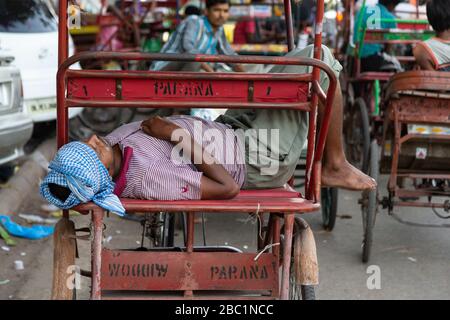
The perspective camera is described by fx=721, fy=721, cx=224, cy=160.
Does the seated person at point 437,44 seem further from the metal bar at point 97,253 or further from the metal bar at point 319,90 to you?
the metal bar at point 97,253

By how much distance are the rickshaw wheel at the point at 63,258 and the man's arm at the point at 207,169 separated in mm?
553

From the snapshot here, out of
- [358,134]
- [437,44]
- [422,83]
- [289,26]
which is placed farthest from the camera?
[358,134]

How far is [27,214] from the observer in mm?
5938

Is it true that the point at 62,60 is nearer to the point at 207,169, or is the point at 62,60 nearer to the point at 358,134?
the point at 207,169

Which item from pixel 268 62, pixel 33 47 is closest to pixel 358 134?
pixel 33 47

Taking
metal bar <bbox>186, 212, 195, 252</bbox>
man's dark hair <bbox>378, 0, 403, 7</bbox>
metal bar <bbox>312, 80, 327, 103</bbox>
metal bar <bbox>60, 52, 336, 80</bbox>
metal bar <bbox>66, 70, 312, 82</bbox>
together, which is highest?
man's dark hair <bbox>378, 0, 403, 7</bbox>

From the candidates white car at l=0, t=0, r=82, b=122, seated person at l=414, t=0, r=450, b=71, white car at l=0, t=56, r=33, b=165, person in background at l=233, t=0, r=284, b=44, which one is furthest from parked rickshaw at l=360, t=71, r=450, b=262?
person in background at l=233, t=0, r=284, b=44

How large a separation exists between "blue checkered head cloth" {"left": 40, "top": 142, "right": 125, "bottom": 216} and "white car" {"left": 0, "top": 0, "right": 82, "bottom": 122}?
4.28m

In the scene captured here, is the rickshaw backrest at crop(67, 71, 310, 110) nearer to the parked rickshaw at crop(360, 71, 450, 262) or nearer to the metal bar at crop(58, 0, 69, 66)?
the metal bar at crop(58, 0, 69, 66)

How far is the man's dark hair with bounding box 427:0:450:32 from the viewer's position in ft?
15.9

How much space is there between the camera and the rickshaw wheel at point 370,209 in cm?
485

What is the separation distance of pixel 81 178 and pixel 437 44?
301 cm

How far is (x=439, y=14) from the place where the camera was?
4.86m

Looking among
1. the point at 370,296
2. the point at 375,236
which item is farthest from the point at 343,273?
the point at 375,236
